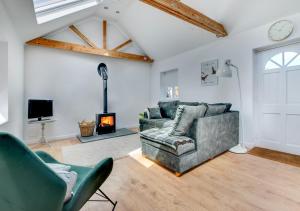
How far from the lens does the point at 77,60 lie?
4.50 meters

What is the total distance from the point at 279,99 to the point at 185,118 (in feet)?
7.21

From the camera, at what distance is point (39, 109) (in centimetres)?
359

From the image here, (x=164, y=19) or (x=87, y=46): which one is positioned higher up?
(x=164, y=19)

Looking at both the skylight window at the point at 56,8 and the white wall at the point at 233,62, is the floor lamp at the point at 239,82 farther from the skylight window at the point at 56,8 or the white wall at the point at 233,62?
the skylight window at the point at 56,8

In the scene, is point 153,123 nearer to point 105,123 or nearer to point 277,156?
point 105,123

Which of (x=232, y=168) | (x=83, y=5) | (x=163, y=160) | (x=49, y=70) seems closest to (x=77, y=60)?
(x=49, y=70)

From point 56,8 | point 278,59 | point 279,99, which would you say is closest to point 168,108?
point 279,99

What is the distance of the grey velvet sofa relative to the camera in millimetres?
2180

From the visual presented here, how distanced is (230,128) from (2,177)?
10.9 feet

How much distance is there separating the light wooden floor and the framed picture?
6.90 ft

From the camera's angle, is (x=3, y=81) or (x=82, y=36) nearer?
(x=3, y=81)

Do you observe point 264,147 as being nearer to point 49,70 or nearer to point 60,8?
point 60,8

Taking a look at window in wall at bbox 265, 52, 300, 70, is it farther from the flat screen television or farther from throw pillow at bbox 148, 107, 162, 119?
the flat screen television

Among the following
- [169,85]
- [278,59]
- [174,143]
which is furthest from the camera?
[169,85]
